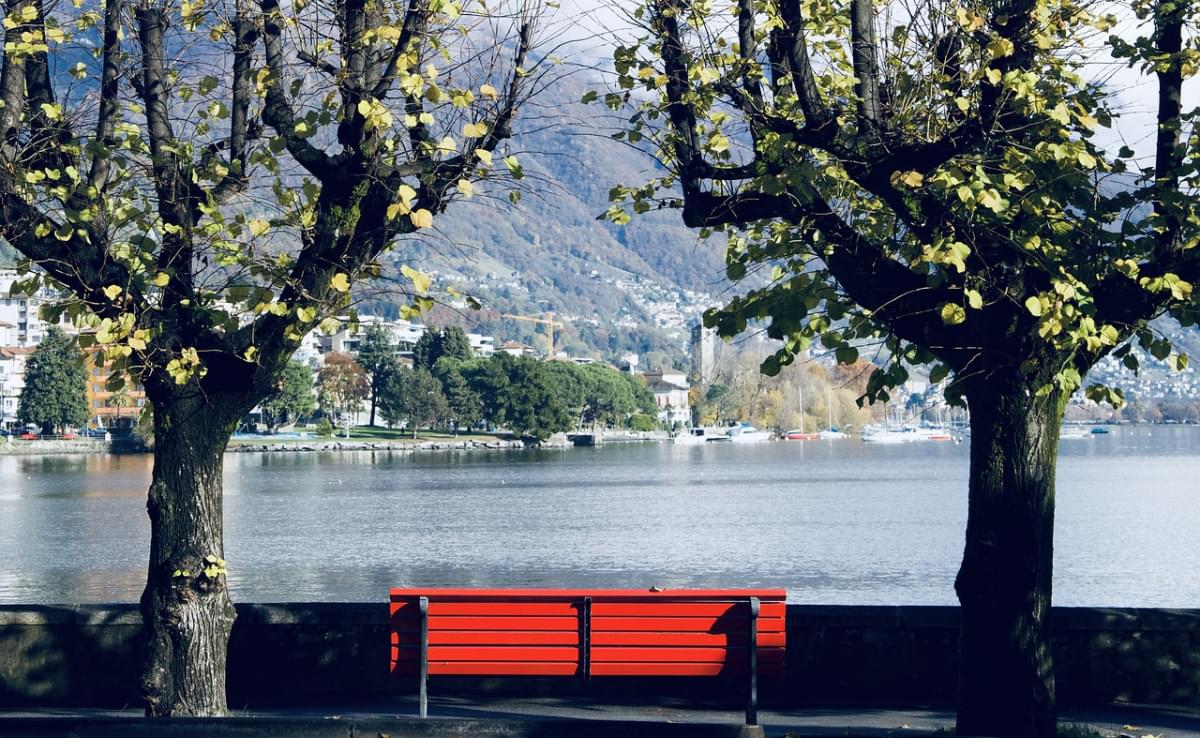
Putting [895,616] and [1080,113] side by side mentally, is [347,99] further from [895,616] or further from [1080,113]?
[895,616]

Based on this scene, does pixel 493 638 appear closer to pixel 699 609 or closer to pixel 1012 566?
pixel 699 609

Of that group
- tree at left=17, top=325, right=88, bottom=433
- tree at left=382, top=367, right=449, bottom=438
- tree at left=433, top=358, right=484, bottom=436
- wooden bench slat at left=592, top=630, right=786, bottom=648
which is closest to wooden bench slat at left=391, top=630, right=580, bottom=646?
wooden bench slat at left=592, top=630, right=786, bottom=648

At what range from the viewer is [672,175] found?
11617 millimetres

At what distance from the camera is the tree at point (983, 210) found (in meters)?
9.80

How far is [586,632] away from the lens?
11000 mm

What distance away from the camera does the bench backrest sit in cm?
1083

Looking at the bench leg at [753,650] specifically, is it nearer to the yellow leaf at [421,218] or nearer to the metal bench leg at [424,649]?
the metal bench leg at [424,649]

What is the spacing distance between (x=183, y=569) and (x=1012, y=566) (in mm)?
5804

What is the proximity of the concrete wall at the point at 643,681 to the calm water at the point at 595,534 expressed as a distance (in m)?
21.9

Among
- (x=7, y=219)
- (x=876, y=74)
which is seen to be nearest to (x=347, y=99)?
(x=7, y=219)

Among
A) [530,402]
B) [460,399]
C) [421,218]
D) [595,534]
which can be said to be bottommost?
[595,534]

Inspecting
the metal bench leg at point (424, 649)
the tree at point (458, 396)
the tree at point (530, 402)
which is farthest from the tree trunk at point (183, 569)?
the tree at point (458, 396)

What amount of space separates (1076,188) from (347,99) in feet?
16.7

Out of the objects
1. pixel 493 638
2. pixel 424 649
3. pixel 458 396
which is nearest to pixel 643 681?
pixel 493 638
